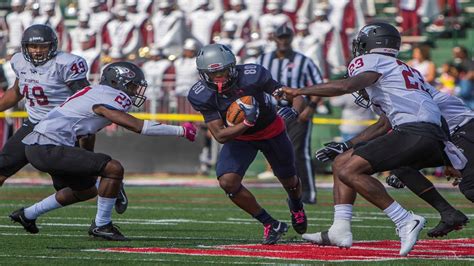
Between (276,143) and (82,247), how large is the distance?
1.70 metres

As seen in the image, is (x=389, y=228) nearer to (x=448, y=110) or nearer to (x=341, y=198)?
(x=448, y=110)

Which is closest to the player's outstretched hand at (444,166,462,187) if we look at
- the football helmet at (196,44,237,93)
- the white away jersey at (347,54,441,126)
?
the white away jersey at (347,54,441,126)

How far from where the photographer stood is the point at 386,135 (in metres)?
8.09

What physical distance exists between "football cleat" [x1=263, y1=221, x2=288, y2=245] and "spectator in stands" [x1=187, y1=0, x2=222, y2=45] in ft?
37.6

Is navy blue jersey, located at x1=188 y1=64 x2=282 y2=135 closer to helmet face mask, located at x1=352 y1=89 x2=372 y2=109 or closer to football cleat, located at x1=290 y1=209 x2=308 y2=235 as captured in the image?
helmet face mask, located at x1=352 y1=89 x2=372 y2=109

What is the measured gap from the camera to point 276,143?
9.49 m

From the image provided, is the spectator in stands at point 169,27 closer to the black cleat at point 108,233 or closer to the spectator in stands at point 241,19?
the spectator in stands at point 241,19

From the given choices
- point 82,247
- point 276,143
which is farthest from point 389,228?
point 82,247

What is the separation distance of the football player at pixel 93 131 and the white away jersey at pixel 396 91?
1.40 m

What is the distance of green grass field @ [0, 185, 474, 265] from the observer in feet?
25.5

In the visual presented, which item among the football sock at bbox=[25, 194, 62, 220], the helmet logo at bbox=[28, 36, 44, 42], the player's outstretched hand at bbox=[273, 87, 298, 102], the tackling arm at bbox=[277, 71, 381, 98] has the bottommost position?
the football sock at bbox=[25, 194, 62, 220]

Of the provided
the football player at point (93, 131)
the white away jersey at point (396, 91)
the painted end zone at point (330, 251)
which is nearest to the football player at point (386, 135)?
the white away jersey at point (396, 91)

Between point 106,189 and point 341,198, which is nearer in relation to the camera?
point 341,198

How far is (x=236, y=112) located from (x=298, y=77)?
4125mm
